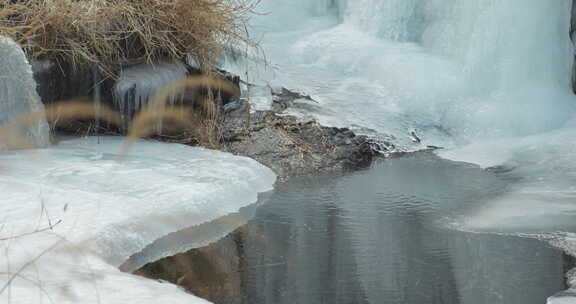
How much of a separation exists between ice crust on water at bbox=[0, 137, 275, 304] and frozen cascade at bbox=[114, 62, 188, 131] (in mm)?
215

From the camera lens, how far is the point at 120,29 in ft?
14.6

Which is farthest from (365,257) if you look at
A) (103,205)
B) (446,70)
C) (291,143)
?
(446,70)

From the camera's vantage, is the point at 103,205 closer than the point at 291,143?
Yes

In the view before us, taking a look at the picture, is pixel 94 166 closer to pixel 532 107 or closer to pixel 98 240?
pixel 98 240

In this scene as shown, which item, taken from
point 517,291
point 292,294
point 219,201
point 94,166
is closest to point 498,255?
point 517,291

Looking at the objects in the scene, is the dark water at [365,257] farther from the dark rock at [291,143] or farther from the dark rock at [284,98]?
the dark rock at [284,98]

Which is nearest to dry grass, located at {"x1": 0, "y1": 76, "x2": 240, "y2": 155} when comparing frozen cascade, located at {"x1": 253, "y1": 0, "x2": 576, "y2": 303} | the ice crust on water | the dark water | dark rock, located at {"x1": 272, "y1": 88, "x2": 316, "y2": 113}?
the ice crust on water

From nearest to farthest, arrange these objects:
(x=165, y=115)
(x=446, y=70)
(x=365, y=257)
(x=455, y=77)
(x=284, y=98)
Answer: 1. (x=365, y=257)
2. (x=165, y=115)
3. (x=284, y=98)
4. (x=455, y=77)
5. (x=446, y=70)

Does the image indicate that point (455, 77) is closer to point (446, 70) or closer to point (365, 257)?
point (446, 70)

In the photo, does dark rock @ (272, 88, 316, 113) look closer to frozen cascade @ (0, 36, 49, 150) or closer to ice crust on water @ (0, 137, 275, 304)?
ice crust on water @ (0, 137, 275, 304)

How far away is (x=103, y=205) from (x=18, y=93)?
1227 mm

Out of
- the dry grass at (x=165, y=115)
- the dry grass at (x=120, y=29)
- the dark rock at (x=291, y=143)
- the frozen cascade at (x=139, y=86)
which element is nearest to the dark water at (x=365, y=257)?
the dark rock at (x=291, y=143)

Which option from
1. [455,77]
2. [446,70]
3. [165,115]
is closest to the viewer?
[165,115]

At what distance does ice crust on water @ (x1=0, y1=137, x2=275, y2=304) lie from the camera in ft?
7.84
